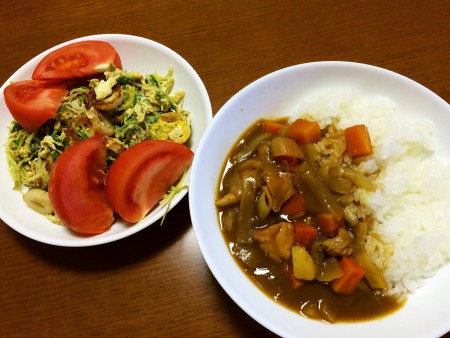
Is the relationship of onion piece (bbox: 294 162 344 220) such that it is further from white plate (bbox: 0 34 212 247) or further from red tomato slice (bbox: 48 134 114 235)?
red tomato slice (bbox: 48 134 114 235)

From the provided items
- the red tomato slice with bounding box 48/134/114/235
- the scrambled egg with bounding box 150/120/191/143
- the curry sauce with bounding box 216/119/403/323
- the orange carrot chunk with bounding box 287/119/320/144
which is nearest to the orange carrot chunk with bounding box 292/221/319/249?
the curry sauce with bounding box 216/119/403/323

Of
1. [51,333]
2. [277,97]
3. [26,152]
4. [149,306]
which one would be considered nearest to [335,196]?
[277,97]

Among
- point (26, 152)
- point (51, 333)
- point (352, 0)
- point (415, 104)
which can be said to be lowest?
point (51, 333)

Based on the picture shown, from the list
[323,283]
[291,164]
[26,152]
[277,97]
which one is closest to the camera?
[323,283]

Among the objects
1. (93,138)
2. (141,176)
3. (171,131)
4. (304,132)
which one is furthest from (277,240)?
(93,138)

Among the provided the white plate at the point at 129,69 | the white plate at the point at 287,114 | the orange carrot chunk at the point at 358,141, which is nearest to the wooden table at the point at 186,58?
the white plate at the point at 129,69

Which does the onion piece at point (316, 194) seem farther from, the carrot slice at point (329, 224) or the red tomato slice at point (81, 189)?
the red tomato slice at point (81, 189)

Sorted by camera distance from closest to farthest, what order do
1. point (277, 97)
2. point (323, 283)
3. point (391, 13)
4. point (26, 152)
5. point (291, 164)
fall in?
point (323, 283), point (291, 164), point (277, 97), point (26, 152), point (391, 13)

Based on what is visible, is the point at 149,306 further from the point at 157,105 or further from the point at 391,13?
the point at 391,13
